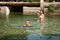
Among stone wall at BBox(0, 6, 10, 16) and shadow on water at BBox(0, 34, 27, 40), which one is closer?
shadow on water at BBox(0, 34, 27, 40)

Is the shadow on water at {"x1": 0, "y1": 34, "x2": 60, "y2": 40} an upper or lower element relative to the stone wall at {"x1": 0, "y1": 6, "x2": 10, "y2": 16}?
upper

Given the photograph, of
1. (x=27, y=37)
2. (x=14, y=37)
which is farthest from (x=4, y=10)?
(x=27, y=37)

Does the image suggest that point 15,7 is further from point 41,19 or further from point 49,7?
point 41,19

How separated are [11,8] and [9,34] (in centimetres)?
1959

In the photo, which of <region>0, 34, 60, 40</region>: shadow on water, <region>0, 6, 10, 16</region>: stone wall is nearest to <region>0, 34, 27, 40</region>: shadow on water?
<region>0, 34, 60, 40</region>: shadow on water

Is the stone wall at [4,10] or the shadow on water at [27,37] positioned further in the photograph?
the stone wall at [4,10]

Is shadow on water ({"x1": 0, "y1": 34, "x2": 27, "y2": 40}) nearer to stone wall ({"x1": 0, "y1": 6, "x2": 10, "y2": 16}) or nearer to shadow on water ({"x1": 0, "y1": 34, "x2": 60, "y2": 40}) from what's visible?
shadow on water ({"x1": 0, "y1": 34, "x2": 60, "y2": 40})

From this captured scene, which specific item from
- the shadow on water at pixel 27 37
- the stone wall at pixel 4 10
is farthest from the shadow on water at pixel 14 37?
the stone wall at pixel 4 10

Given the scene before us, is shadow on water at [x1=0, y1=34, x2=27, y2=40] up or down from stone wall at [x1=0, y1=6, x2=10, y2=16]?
up

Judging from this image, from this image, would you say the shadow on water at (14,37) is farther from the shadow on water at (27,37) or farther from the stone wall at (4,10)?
the stone wall at (4,10)

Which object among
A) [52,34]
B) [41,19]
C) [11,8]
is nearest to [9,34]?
[52,34]

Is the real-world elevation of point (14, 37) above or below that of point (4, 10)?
above

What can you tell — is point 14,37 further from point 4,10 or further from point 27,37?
point 4,10

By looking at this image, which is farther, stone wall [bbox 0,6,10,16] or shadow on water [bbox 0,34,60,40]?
stone wall [bbox 0,6,10,16]
